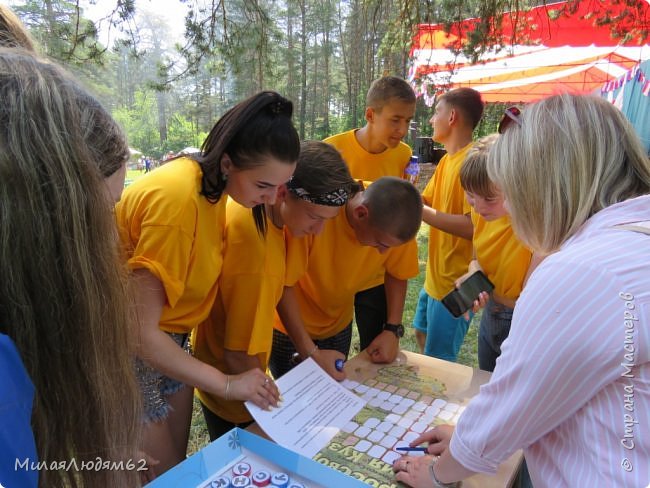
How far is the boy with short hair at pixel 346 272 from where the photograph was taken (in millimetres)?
1527

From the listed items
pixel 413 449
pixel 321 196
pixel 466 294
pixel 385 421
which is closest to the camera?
pixel 413 449

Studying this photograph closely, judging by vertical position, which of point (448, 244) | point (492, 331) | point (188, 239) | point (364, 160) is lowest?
point (492, 331)

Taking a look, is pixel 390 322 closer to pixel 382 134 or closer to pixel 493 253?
pixel 493 253

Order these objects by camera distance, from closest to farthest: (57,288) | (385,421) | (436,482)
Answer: (57,288) < (436,482) < (385,421)

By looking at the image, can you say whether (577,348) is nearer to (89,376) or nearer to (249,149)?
(89,376)

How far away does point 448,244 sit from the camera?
2.44 metres

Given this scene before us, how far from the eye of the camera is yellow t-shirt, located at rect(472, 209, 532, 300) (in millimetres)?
1792

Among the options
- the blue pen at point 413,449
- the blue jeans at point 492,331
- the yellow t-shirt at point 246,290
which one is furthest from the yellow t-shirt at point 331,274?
the blue pen at point 413,449

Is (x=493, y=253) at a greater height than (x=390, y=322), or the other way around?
(x=493, y=253)

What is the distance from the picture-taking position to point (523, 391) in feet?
2.27

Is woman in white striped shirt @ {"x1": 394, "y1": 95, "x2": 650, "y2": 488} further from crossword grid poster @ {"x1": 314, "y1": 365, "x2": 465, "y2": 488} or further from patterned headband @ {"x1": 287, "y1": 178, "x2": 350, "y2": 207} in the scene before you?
patterned headband @ {"x1": 287, "y1": 178, "x2": 350, "y2": 207}

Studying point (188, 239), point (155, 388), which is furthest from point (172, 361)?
point (188, 239)

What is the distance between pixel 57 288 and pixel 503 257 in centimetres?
166

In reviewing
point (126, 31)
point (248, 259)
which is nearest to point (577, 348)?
point (248, 259)
